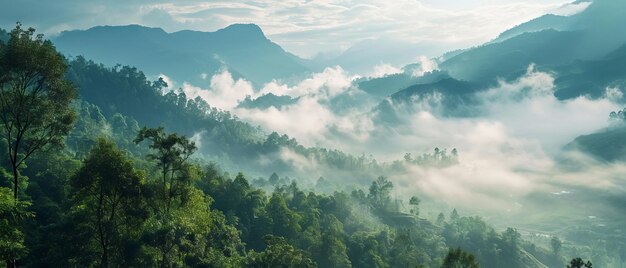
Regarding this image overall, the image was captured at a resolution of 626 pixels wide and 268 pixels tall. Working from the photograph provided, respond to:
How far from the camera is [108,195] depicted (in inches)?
1294

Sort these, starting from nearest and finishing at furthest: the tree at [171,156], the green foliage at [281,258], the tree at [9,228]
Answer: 1. the tree at [9,228]
2. the tree at [171,156]
3. the green foliage at [281,258]

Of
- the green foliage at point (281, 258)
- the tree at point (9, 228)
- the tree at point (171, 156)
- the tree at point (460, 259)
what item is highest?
the tree at point (171, 156)

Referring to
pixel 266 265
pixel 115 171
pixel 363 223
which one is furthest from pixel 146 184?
pixel 363 223

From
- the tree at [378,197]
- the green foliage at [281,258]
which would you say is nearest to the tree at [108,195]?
the green foliage at [281,258]

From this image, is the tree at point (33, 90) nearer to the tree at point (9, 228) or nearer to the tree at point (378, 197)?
the tree at point (9, 228)

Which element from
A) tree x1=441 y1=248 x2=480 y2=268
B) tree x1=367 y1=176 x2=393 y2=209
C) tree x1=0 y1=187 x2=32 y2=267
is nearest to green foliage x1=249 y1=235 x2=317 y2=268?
tree x1=441 y1=248 x2=480 y2=268

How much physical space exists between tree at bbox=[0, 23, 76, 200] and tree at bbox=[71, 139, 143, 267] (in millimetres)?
3198

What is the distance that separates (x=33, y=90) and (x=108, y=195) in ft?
26.2

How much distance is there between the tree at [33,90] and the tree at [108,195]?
3.20 metres

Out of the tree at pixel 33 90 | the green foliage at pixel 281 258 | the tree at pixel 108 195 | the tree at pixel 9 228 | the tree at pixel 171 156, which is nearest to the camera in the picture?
the tree at pixel 9 228

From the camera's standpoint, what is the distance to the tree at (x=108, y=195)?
103ft

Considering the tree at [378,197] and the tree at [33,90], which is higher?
the tree at [33,90]

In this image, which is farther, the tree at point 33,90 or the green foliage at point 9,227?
the tree at point 33,90

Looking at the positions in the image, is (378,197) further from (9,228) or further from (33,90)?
(9,228)
